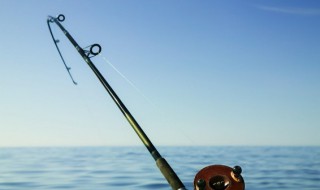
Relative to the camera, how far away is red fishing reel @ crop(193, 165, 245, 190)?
253 centimetres

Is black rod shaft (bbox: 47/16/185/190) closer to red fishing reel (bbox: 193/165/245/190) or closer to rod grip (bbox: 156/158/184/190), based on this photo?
rod grip (bbox: 156/158/184/190)

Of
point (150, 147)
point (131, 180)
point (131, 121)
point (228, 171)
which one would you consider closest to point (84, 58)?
point (131, 121)

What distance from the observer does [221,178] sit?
260 centimetres

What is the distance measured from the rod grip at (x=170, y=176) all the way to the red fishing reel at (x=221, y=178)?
27cm

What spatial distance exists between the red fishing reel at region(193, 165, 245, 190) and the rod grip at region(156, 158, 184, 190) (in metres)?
0.27

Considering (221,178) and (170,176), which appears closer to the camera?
(170,176)

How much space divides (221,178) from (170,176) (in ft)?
1.73

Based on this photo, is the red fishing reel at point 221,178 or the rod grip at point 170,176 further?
the red fishing reel at point 221,178

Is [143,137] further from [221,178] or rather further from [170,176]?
[221,178]

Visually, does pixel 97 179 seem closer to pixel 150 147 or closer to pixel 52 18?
pixel 52 18

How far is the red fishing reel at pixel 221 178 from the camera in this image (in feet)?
8.29

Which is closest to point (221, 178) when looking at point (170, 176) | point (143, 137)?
point (170, 176)

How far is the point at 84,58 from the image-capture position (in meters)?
4.25

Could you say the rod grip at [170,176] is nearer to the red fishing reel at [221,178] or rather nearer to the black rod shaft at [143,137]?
the black rod shaft at [143,137]
